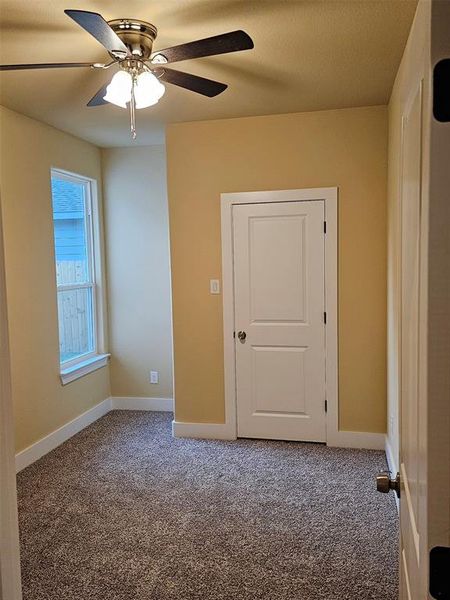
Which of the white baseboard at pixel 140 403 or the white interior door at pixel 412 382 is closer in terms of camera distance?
the white interior door at pixel 412 382

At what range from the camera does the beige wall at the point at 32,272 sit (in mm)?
3478

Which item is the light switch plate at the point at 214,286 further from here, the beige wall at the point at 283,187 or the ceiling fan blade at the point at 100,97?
the ceiling fan blade at the point at 100,97

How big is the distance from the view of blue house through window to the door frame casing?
1.42 metres

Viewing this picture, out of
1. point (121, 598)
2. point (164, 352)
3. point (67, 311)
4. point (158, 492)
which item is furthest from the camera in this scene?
point (164, 352)

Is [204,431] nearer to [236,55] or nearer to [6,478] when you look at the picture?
[236,55]

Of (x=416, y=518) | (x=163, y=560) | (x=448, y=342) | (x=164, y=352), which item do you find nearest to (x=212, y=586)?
(x=163, y=560)

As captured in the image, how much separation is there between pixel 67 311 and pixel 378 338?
103 inches

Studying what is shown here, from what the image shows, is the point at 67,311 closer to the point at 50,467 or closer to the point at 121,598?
the point at 50,467

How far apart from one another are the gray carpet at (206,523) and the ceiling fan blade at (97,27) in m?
2.29

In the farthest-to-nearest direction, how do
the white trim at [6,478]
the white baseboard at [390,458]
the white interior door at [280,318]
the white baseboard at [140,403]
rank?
1. the white baseboard at [140,403]
2. the white interior door at [280,318]
3. the white baseboard at [390,458]
4. the white trim at [6,478]

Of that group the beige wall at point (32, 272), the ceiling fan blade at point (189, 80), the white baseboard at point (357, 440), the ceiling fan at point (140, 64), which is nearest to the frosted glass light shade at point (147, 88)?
the ceiling fan at point (140, 64)

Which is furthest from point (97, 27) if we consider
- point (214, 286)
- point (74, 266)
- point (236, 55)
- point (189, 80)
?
point (74, 266)

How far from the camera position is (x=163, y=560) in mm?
2447

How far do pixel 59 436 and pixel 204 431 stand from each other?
1.16 meters
